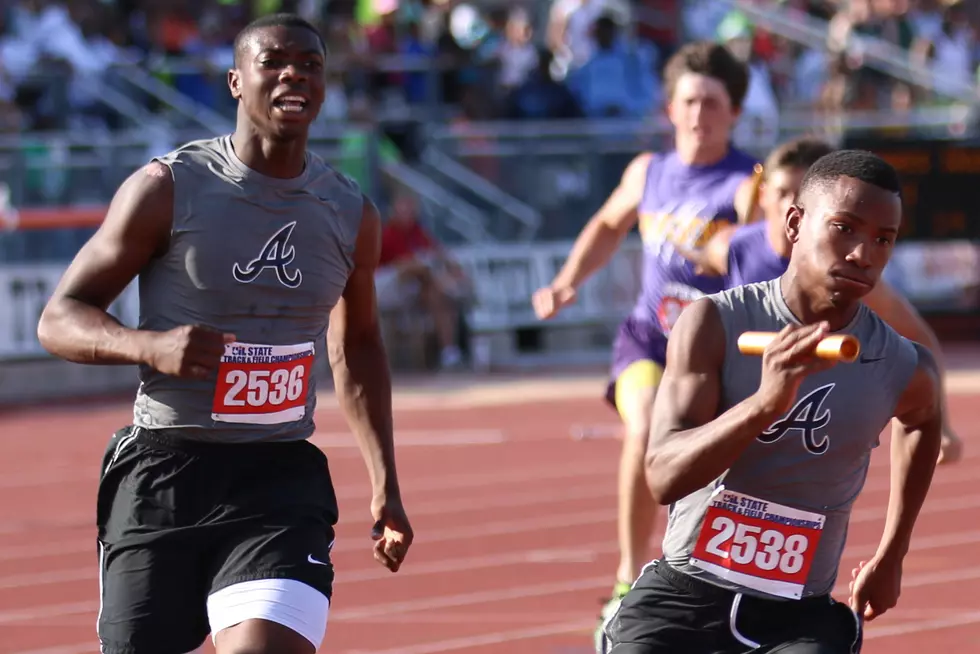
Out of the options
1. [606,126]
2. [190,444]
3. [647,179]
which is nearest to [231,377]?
[190,444]

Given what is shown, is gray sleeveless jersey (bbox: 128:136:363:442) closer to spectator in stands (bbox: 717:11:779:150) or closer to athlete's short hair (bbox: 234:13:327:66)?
athlete's short hair (bbox: 234:13:327:66)

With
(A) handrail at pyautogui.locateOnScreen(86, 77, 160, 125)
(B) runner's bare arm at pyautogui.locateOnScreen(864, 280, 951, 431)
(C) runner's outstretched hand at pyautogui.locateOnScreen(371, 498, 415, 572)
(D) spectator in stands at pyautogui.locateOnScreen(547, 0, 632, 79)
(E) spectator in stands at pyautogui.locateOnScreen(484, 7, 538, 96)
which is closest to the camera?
(C) runner's outstretched hand at pyautogui.locateOnScreen(371, 498, 415, 572)

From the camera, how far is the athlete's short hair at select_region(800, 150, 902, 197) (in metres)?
3.71

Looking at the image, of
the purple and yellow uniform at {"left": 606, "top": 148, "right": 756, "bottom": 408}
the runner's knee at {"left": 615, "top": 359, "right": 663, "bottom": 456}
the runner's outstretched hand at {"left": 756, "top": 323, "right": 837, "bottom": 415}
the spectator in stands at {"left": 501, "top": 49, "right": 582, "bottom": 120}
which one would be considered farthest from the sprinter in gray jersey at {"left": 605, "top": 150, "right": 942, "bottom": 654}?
the spectator in stands at {"left": 501, "top": 49, "right": 582, "bottom": 120}

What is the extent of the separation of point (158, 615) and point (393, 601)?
132 inches

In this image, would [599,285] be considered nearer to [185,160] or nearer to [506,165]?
[506,165]

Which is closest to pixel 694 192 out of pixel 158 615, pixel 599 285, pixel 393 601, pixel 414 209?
pixel 393 601

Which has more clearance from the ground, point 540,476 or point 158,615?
point 158,615

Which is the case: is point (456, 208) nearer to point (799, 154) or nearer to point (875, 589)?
point (799, 154)

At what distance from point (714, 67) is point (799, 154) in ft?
3.70

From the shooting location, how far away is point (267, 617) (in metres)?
3.94

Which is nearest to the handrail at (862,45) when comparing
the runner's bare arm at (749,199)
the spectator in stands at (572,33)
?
the spectator in stands at (572,33)

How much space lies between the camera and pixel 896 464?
164 inches

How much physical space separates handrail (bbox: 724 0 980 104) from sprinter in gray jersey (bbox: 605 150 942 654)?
17020mm
